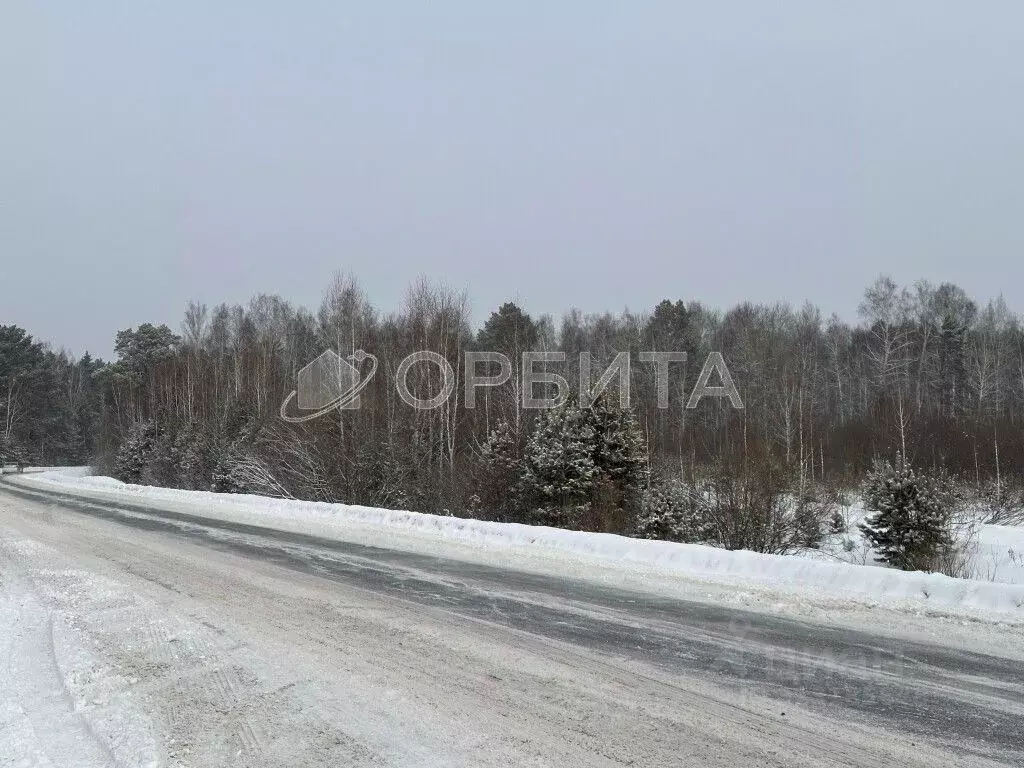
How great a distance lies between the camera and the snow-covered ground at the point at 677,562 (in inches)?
299

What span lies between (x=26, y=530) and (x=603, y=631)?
48.5 ft

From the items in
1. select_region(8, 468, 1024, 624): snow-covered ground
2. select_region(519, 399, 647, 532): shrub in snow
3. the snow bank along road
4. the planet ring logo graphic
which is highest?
the planet ring logo graphic

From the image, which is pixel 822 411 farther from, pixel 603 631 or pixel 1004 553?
pixel 603 631

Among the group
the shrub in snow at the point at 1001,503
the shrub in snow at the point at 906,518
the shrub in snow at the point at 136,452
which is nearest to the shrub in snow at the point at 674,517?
the shrub in snow at the point at 906,518

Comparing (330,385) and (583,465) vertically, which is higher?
(330,385)

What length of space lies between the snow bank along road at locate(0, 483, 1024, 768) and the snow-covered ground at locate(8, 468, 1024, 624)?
3.32 feet

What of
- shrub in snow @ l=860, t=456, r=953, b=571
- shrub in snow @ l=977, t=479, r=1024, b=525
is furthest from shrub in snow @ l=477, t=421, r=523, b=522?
shrub in snow @ l=977, t=479, r=1024, b=525

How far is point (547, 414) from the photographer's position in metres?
21.2

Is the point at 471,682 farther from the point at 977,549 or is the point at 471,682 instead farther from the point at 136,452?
the point at 136,452

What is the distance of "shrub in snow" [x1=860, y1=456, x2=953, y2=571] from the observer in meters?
14.5

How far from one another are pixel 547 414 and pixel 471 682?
1608 centimetres

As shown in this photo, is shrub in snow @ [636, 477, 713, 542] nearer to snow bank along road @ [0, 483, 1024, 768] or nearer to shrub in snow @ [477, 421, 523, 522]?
shrub in snow @ [477, 421, 523, 522]

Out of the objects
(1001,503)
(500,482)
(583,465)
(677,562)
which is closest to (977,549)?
(583,465)

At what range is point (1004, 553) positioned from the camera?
55.4 ft
